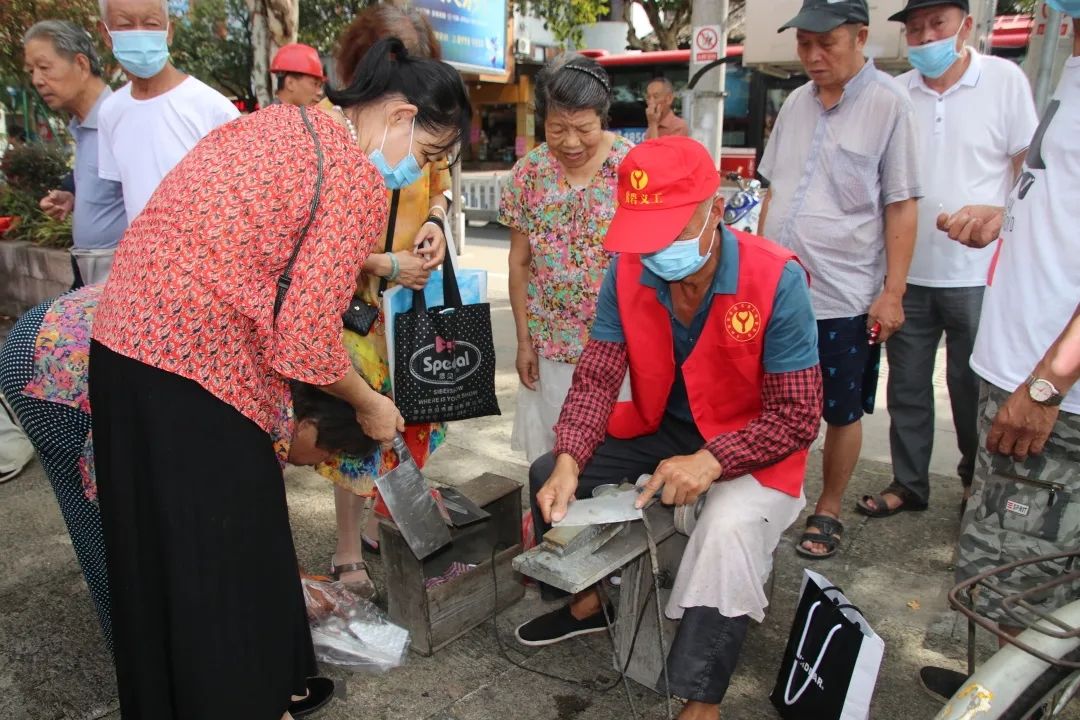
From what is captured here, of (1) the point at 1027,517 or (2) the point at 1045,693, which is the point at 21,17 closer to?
(1) the point at 1027,517

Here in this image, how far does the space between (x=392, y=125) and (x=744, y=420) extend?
124cm

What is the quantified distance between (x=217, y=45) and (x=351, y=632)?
60.8 ft

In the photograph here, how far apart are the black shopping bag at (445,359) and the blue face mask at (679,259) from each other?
69 centimetres

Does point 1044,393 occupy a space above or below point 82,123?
below

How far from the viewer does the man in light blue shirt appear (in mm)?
3118

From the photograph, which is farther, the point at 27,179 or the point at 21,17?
the point at 21,17

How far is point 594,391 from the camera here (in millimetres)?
2412

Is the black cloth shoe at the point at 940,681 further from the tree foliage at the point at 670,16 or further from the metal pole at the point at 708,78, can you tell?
the tree foliage at the point at 670,16

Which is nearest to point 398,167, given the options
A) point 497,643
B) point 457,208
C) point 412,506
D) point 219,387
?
point 219,387

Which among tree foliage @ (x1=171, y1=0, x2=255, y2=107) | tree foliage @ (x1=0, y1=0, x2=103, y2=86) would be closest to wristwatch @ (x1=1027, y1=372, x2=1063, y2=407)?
tree foliage @ (x1=0, y1=0, x2=103, y2=86)

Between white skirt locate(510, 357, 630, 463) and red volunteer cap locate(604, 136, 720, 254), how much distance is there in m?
1.01

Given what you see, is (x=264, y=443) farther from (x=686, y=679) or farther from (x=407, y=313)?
(x=686, y=679)

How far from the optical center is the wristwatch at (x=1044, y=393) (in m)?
1.74

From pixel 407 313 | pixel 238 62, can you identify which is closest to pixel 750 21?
pixel 407 313
